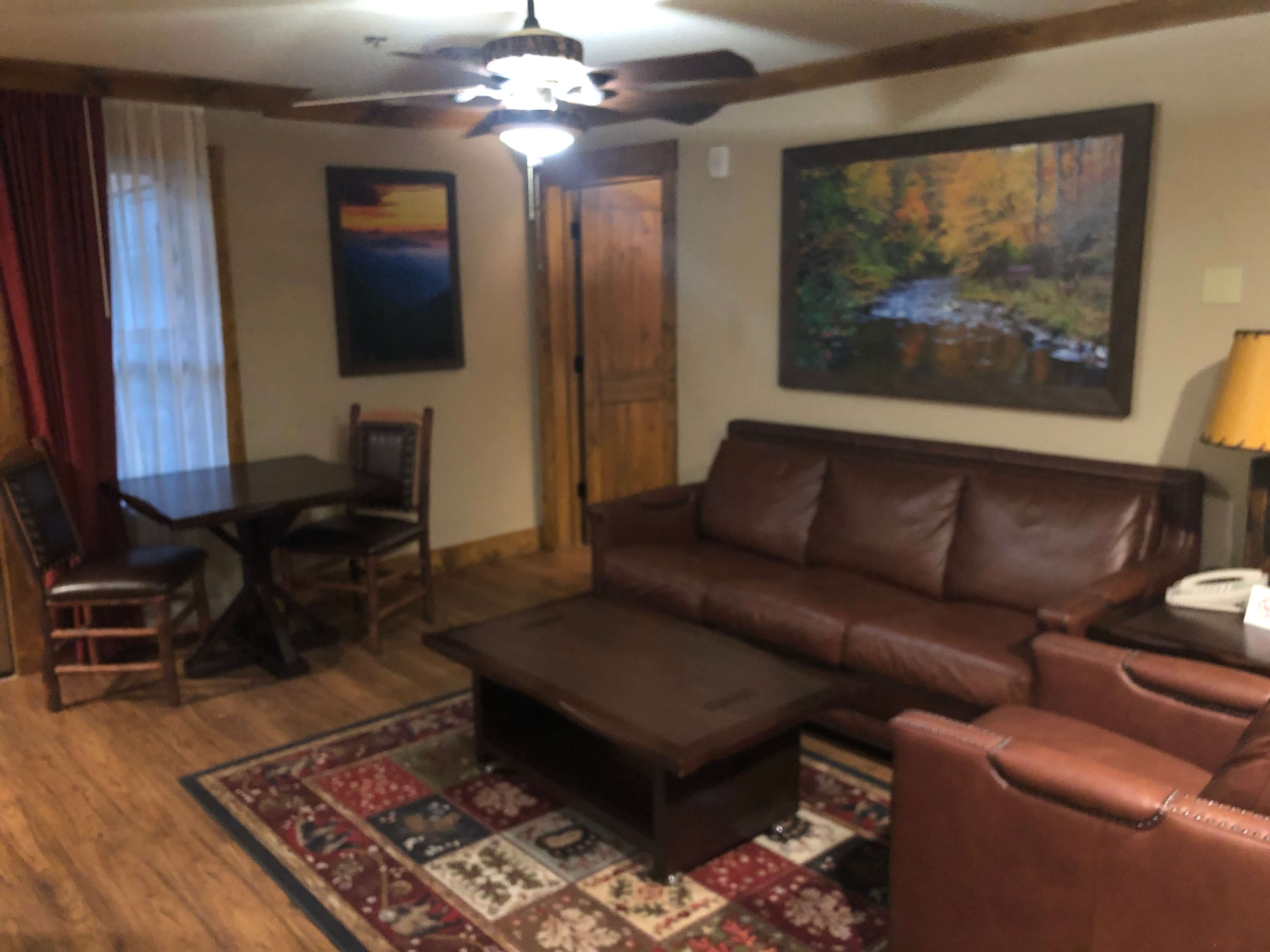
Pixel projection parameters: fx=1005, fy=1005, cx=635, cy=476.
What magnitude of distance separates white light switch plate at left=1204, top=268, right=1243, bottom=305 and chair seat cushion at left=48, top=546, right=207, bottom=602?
3646mm

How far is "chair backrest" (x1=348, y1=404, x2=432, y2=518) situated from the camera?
4.43 metres

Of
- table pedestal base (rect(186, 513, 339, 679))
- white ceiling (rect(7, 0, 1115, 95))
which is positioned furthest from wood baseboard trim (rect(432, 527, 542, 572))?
white ceiling (rect(7, 0, 1115, 95))

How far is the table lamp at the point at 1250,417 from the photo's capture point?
8.75ft

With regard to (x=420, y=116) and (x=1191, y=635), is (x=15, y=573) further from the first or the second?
(x=1191, y=635)

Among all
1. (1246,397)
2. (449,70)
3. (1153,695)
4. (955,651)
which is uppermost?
(449,70)

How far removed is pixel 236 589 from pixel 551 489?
178cm

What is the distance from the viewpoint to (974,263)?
3.70m

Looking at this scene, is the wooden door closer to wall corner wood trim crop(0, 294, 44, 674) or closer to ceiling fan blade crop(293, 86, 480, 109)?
ceiling fan blade crop(293, 86, 480, 109)

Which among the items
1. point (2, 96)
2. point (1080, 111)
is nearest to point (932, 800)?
point (1080, 111)

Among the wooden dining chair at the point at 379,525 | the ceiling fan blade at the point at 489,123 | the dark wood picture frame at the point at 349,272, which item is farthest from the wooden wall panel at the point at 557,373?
the ceiling fan blade at the point at 489,123

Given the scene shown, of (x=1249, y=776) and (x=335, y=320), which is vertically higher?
(x=335, y=320)

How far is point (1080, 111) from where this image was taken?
336cm

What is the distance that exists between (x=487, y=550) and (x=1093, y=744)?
149 inches

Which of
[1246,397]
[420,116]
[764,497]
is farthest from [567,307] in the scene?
[1246,397]
